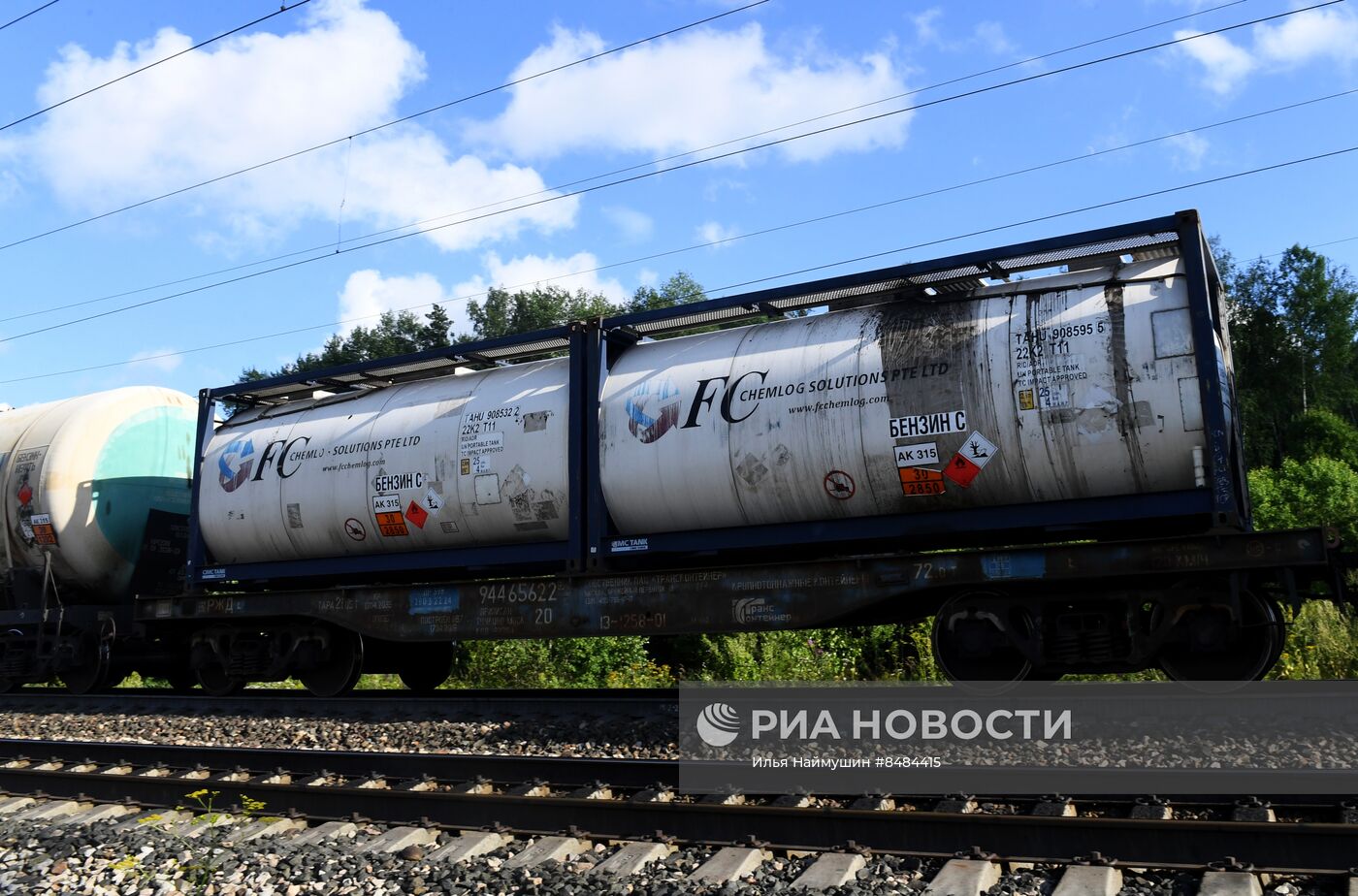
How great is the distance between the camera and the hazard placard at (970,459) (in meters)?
8.45

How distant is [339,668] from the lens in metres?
12.2

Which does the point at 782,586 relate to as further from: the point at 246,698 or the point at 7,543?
the point at 7,543

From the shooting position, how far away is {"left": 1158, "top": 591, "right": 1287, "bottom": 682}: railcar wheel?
7.52 metres

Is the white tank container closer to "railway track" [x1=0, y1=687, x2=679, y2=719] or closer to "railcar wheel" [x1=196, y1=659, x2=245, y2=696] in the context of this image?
"railcar wheel" [x1=196, y1=659, x2=245, y2=696]

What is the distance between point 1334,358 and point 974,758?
62.9 m

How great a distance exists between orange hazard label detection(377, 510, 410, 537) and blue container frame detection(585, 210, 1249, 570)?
8.12 feet

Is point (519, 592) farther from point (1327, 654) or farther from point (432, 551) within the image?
point (1327, 654)

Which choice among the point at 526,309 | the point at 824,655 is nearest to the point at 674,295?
the point at 526,309

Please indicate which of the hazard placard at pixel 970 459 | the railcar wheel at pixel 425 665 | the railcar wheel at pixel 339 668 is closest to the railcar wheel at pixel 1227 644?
the hazard placard at pixel 970 459

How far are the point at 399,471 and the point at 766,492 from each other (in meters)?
4.38

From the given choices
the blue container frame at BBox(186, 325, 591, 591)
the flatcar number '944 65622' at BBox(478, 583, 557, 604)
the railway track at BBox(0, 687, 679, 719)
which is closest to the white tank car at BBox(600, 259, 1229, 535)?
the blue container frame at BBox(186, 325, 591, 591)

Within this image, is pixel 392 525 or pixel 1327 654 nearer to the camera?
pixel 1327 654

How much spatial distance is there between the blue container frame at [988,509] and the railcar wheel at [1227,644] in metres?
0.67

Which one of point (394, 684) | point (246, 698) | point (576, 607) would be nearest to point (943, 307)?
point (576, 607)
